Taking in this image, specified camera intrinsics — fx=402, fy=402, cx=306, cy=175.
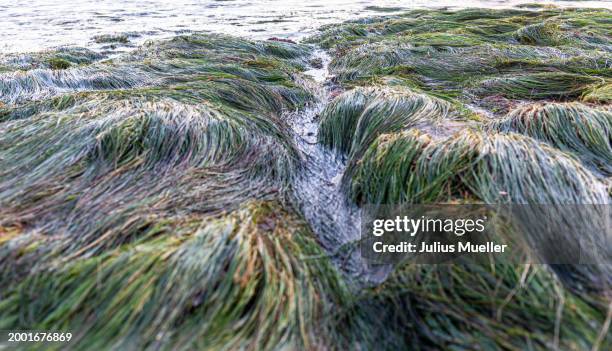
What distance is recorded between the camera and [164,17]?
30.1 ft

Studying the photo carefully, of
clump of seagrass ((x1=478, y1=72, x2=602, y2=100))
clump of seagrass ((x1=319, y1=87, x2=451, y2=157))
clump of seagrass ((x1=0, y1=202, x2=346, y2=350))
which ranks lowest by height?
clump of seagrass ((x1=0, y1=202, x2=346, y2=350))

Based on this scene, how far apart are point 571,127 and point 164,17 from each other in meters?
8.90

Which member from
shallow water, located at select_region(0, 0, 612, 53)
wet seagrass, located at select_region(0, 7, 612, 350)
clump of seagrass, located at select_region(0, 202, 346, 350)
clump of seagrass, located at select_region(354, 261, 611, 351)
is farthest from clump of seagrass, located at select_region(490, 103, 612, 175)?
shallow water, located at select_region(0, 0, 612, 53)

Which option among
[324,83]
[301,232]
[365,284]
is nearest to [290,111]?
[324,83]

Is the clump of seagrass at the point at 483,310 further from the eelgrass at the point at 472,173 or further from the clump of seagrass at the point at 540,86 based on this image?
the clump of seagrass at the point at 540,86

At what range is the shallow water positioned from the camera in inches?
284

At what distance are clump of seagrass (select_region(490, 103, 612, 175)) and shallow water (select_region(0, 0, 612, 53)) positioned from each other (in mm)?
5312

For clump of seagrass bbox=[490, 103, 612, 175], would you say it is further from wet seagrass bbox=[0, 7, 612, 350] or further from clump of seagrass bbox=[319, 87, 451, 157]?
clump of seagrass bbox=[319, 87, 451, 157]

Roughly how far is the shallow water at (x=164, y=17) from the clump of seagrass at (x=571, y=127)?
17.4 feet

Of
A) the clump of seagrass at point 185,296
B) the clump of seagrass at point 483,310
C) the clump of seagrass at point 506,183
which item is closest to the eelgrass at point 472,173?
the clump of seagrass at point 506,183

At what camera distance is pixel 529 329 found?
1.29 metres

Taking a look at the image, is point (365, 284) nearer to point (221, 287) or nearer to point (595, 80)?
point (221, 287)

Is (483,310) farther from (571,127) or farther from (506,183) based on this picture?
(571,127)

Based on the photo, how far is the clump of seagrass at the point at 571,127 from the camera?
2416 mm
